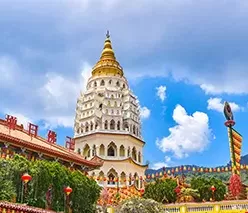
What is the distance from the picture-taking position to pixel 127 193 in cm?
4441

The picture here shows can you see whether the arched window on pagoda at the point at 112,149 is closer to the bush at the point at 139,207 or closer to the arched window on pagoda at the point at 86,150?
the arched window on pagoda at the point at 86,150

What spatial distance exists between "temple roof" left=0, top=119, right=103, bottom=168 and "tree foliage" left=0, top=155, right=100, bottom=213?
289cm

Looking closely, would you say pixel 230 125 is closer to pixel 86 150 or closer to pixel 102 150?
pixel 102 150

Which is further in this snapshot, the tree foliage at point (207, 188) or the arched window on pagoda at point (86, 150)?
the arched window on pagoda at point (86, 150)

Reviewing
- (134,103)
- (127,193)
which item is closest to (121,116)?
(134,103)

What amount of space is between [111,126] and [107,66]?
8635 millimetres

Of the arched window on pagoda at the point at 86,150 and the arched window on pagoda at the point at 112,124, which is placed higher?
the arched window on pagoda at the point at 112,124

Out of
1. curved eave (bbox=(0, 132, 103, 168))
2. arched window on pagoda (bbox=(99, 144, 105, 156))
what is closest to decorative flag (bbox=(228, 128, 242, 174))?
curved eave (bbox=(0, 132, 103, 168))

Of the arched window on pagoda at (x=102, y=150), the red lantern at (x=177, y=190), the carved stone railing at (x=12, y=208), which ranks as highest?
the arched window on pagoda at (x=102, y=150)

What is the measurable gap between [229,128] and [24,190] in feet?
58.4

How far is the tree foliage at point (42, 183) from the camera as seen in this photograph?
24.4 metres

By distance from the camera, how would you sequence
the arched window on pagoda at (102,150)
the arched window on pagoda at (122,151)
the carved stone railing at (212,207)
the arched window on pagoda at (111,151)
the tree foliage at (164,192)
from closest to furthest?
the carved stone railing at (212,207), the tree foliage at (164,192), the arched window on pagoda at (102,150), the arched window on pagoda at (122,151), the arched window on pagoda at (111,151)

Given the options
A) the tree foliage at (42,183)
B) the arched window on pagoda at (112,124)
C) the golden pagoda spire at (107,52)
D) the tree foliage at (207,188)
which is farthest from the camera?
the golden pagoda spire at (107,52)

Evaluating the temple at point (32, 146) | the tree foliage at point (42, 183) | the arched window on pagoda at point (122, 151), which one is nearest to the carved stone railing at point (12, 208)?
the tree foliage at point (42, 183)
